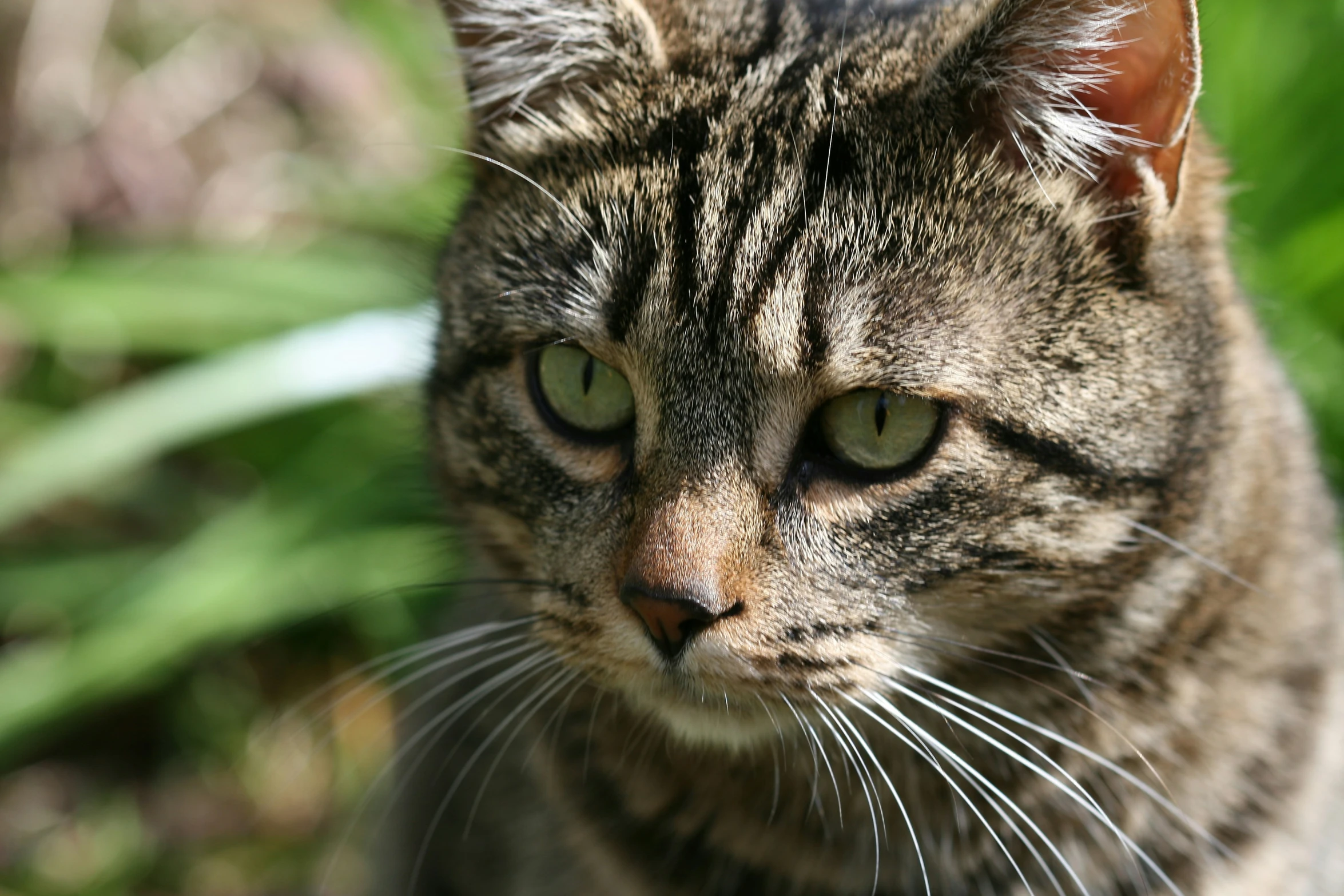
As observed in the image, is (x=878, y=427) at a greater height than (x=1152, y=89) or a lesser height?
lesser

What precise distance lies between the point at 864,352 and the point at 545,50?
1.81ft

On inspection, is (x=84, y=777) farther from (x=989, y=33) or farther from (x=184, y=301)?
(x=989, y=33)

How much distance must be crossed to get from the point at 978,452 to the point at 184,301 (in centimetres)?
193

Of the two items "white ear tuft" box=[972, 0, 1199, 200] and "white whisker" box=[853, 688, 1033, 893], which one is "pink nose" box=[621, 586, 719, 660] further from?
"white ear tuft" box=[972, 0, 1199, 200]

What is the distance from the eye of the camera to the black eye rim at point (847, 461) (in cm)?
112

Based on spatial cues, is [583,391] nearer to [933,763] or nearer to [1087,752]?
[933,763]

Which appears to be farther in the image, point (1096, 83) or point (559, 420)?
point (559, 420)

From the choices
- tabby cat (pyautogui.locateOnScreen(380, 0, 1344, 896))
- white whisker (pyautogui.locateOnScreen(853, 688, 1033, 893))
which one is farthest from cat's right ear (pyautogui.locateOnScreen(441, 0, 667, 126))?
white whisker (pyautogui.locateOnScreen(853, 688, 1033, 893))

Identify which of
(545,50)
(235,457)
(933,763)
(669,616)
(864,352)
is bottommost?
(235,457)

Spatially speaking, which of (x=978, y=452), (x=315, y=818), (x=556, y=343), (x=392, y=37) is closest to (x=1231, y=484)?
(x=978, y=452)

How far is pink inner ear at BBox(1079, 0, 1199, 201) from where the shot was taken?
3.57 ft

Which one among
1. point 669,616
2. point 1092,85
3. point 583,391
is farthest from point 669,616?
point 1092,85

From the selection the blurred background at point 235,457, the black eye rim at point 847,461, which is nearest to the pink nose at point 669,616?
the black eye rim at point 847,461

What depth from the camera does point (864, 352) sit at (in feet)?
3.60
